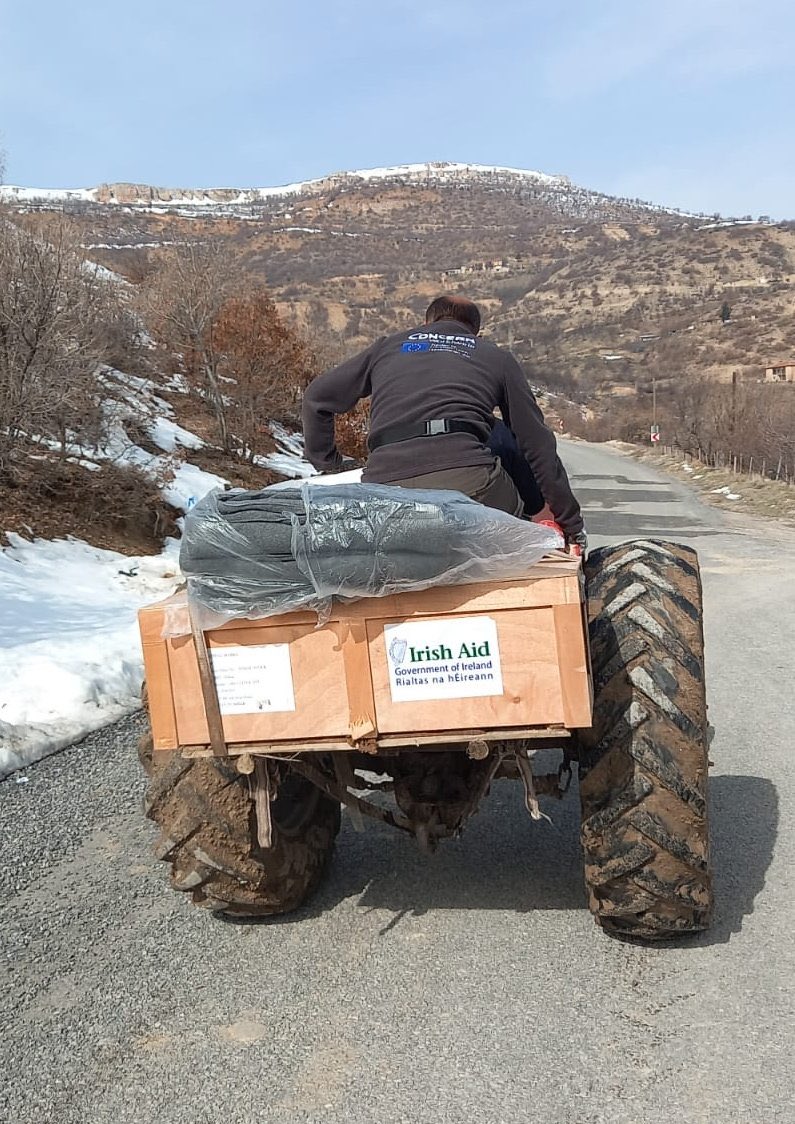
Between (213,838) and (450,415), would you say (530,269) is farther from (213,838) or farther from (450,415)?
(213,838)

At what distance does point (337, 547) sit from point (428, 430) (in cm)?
95

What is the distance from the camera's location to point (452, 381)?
3568 mm

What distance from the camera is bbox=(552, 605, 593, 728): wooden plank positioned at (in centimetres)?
271

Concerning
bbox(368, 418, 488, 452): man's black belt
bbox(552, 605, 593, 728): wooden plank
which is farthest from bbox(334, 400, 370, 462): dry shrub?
bbox(552, 605, 593, 728): wooden plank

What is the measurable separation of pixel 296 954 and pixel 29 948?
1009 millimetres

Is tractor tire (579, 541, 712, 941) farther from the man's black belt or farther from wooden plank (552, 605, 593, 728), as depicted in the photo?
the man's black belt

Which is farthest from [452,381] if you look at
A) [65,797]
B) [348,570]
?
[65,797]

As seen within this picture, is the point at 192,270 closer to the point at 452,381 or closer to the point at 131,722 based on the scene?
the point at 131,722

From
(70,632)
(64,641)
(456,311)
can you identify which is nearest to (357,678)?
(456,311)

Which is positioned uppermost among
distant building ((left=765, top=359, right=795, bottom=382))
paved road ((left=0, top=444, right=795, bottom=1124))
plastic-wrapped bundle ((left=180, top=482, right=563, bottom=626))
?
distant building ((left=765, top=359, right=795, bottom=382))

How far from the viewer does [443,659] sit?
2787 millimetres

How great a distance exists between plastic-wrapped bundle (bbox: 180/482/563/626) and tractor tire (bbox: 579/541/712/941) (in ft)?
1.83

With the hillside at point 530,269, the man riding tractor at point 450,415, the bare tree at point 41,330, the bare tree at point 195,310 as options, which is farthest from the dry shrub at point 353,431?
the hillside at point 530,269

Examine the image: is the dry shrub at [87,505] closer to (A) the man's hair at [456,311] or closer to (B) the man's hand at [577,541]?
(A) the man's hair at [456,311]
